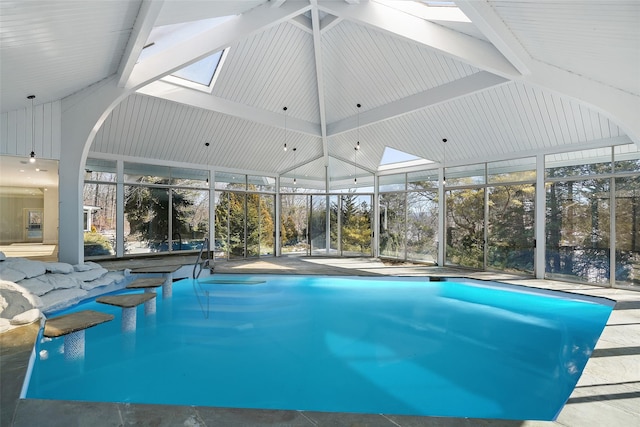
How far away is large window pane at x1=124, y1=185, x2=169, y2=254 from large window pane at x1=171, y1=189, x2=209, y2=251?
23 centimetres

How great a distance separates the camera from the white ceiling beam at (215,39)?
5.61m

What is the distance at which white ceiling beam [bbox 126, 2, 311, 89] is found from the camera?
5.61m

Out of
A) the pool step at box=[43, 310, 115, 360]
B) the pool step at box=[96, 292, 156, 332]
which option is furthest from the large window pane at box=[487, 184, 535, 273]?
the pool step at box=[43, 310, 115, 360]

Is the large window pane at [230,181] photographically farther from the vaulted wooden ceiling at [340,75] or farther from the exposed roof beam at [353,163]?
the exposed roof beam at [353,163]

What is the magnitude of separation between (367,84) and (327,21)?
1.90 m

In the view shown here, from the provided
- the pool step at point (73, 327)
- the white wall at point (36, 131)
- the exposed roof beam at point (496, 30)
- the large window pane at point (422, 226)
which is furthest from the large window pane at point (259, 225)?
the exposed roof beam at point (496, 30)

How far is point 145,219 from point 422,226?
8.45m

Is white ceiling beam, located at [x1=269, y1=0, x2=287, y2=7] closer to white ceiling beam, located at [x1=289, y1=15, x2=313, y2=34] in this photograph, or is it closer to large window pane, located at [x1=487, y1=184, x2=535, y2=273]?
white ceiling beam, located at [x1=289, y1=15, x2=313, y2=34]

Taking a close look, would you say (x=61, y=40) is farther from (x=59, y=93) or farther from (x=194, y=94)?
(x=194, y=94)

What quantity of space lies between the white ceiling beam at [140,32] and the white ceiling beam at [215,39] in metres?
0.48

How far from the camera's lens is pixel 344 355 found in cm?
432

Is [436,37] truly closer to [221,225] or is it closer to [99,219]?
[221,225]

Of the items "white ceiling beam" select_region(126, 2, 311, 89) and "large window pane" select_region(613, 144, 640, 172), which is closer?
"white ceiling beam" select_region(126, 2, 311, 89)

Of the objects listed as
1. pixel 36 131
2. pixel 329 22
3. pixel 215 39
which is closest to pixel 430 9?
pixel 329 22
